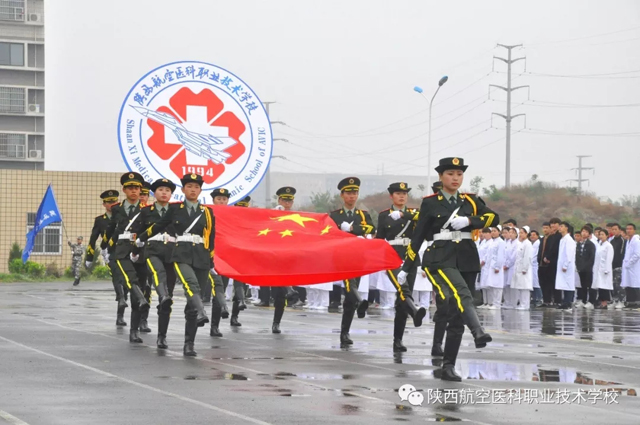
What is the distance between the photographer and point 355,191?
605 inches

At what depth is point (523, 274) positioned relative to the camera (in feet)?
84.2

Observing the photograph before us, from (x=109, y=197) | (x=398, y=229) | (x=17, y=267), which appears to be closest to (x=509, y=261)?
(x=109, y=197)

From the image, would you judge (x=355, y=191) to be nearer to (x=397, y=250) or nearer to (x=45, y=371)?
(x=397, y=250)

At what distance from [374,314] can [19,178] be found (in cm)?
2975

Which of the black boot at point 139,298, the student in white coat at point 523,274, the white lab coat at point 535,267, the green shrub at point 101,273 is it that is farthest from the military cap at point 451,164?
the green shrub at point 101,273

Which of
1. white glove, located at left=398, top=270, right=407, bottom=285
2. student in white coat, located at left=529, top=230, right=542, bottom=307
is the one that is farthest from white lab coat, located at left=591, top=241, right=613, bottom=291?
white glove, located at left=398, top=270, right=407, bottom=285

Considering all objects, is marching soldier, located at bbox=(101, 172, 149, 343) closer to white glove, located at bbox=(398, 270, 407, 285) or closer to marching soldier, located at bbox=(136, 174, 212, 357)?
marching soldier, located at bbox=(136, 174, 212, 357)

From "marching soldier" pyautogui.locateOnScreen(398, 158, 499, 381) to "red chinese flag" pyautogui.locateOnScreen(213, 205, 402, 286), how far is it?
3.13 meters

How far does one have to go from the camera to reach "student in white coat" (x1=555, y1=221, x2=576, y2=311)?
2555 centimetres

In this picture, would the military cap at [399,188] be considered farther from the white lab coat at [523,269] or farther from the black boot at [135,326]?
the white lab coat at [523,269]

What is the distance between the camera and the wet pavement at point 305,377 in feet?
29.1

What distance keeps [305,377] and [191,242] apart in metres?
3.15

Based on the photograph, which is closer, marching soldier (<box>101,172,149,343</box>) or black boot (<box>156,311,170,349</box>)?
black boot (<box>156,311,170,349</box>)

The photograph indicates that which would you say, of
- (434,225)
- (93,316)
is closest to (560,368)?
(434,225)
